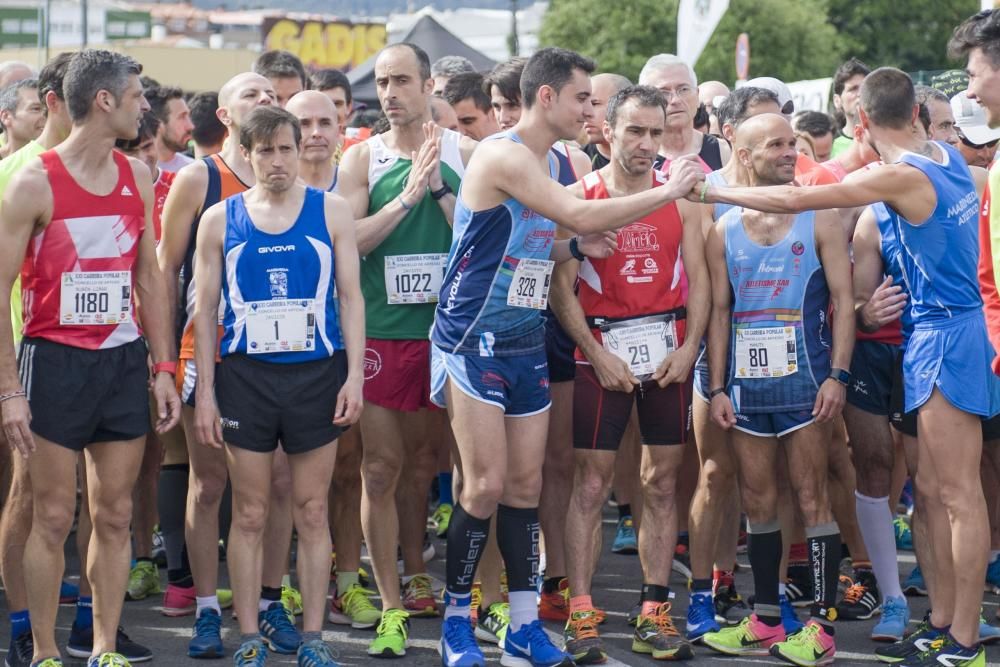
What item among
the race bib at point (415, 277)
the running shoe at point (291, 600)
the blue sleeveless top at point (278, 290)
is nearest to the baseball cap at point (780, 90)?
the race bib at point (415, 277)

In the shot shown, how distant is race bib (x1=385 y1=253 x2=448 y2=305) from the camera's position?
630 cm

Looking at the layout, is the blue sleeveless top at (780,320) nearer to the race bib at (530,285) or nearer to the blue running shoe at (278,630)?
the race bib at (530,285)

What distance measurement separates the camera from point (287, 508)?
20.4ft

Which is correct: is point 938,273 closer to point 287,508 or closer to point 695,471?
point 695,471

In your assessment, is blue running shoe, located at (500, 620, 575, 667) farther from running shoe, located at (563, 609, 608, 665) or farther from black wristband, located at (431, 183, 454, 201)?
black wristband, located at (431, 183, 454, 201)

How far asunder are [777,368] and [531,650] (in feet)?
5.06

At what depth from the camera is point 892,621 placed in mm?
6215

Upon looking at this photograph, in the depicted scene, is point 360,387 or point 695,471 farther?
point 695,471

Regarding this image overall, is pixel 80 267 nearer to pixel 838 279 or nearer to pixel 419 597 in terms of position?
pixel 419 597

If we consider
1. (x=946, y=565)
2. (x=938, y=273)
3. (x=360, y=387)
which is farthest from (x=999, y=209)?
(x=360, y=387)

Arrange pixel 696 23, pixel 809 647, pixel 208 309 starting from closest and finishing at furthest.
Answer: pixel 208 309 → pixel 809 647 → pixel 696 23

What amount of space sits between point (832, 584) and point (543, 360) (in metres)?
1.52

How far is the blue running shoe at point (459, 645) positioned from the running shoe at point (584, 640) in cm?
37

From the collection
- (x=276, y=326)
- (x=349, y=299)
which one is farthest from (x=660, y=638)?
(x=276, y=326)
